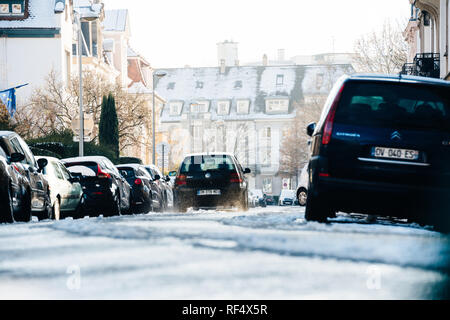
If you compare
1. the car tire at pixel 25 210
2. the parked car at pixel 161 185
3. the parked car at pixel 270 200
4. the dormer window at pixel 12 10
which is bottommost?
the parked car at pixel 270 200

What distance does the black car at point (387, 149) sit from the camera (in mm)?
10625

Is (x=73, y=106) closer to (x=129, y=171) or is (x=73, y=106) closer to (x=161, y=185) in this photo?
(x=161, y=185)

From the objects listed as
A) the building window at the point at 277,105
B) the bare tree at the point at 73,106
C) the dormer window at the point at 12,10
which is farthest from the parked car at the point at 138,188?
the building window at the point at 277,105

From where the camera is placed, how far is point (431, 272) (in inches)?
233

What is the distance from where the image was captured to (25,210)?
14695 mm

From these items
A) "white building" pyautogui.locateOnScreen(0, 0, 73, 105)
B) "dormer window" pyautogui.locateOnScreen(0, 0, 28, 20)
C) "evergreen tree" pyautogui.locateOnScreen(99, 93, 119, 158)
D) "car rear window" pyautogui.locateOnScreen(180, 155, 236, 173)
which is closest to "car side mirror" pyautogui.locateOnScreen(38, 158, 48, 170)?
"car rear window" pyautogui.locateOnScreen(180, 155, 236, 173)

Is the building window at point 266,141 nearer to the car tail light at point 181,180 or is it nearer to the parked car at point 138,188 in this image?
the parked car at point 138,188

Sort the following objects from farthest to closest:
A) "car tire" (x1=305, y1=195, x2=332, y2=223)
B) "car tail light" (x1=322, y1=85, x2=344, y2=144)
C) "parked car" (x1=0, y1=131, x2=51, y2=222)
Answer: "parked car" (x1=0, y1=131, x2=51, y2=222)
"car tire" (x1=305, y1=195, x2=332, y2=223)
"car tail light" (x1=322, y1=85, x2=344, y2=144)

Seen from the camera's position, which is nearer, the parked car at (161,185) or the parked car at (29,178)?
the parked car at (29,178)

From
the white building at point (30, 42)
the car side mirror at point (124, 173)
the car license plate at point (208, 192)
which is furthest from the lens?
the white building at point (30, 42)

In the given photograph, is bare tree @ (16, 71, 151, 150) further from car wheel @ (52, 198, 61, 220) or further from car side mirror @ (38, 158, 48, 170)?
car side mirror @ (38, 158, 48, 170)

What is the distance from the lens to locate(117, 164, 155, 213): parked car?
26.6 metres

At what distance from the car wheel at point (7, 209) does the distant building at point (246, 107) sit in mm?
86745

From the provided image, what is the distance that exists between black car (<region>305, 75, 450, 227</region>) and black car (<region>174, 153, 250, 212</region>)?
465 inches
